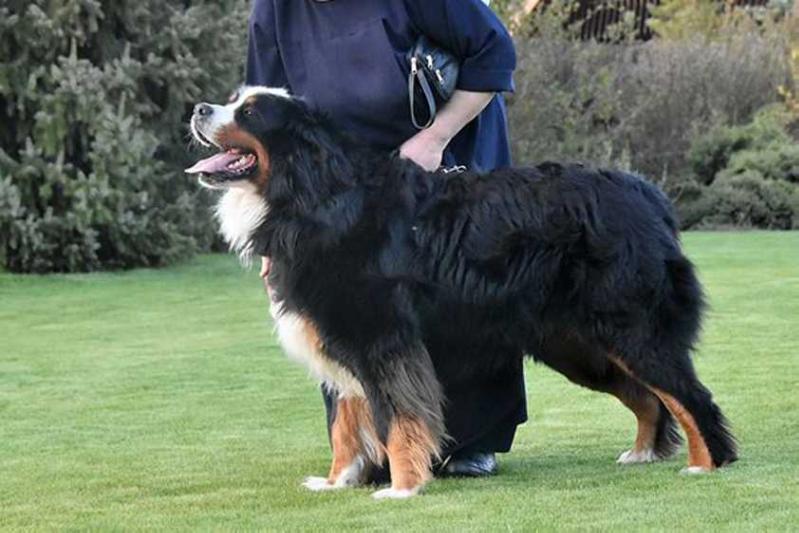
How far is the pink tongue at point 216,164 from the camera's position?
578 centimetres

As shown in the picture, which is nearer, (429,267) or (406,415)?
(406,415)

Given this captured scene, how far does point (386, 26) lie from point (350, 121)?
1.40ft

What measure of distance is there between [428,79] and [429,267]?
2.77ft

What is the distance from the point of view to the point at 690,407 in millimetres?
6082

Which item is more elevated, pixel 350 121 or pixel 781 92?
pixel 350 121

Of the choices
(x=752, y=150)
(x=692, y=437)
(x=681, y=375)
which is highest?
(x=681, y=375)

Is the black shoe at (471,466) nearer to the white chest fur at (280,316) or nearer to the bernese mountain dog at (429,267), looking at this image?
the bernese mountain dog at (429,267)

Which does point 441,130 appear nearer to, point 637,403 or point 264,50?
point 264,50

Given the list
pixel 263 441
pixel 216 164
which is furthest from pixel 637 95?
pixel 216 164

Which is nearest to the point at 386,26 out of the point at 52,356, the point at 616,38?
the point at 52,356

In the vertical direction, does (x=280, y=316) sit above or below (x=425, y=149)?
below

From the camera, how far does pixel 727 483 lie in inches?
222

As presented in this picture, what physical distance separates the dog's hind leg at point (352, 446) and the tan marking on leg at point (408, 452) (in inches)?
15.5

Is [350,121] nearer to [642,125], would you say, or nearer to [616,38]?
[642,125]
